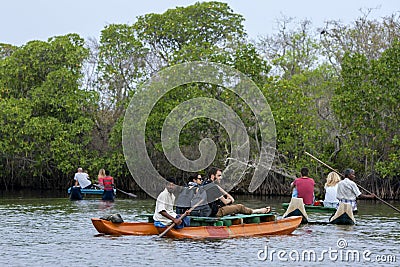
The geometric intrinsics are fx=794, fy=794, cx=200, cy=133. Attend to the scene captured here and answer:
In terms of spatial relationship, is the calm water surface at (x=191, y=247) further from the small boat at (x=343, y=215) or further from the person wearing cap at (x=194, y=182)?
the person wearing cap at (x=194, y=182)

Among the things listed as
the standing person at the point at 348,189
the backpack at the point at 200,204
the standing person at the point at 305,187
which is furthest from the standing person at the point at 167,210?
the standing person at the point at 348,189

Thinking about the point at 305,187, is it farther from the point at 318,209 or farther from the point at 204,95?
the point at 204,95

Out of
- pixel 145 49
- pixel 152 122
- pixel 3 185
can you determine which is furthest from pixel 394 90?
pixel 3 185

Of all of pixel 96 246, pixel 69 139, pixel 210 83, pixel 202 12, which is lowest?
pixel 96 246

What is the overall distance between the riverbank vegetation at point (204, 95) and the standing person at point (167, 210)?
15133mm

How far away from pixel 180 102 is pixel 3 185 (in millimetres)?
12867

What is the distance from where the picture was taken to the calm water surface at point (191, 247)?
14570 mm

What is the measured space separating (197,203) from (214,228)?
83 cm

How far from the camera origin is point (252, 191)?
34.8 metres

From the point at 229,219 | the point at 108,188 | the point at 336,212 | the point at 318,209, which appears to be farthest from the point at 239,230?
the point at 108,188

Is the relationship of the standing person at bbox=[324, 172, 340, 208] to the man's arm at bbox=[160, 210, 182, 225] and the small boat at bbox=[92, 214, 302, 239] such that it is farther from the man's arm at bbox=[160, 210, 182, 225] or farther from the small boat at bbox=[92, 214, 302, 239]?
the man's arm at bbox=[160, 210, 182, 225]

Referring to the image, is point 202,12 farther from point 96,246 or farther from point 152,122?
point 96,246

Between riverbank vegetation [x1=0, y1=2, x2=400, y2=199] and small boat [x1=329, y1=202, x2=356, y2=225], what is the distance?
10592mm

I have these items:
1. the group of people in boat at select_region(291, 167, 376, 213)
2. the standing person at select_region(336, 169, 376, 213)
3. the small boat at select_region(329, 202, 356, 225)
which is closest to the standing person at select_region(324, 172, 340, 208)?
the group of people in boat at select_region(291, 167, 376, 213)
